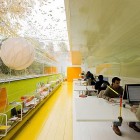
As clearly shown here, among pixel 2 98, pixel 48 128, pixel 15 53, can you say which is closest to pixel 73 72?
pixel 48 128

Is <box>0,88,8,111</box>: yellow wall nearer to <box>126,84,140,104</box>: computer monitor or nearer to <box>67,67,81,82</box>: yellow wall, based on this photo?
<box>126,84,140,104</box>: computer monitor

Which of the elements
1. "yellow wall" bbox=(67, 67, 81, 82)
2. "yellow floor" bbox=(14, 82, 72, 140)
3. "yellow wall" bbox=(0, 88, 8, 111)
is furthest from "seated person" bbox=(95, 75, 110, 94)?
"yellow wall" bbox=(67, 67, 81, 82)

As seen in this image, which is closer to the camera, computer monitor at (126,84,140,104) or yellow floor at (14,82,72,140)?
computer monitor at (126,84,140,104)

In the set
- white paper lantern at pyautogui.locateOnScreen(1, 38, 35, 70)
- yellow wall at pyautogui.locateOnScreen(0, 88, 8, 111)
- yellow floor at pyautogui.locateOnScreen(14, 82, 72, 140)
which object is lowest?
yellow floor at pyautogui.locateOnScreen(14, 82, 72, 140)

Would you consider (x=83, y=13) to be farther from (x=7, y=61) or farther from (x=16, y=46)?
(x=7, y=61)

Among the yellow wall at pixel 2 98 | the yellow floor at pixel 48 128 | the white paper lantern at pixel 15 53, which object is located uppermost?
the white paper lantern at pixel 15 53

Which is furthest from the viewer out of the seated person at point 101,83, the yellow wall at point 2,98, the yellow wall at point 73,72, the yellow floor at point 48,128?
the yellow wall at point 73,72

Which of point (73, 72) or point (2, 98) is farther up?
point (73, 72)

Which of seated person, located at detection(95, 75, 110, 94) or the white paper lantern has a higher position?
the white paper lantern

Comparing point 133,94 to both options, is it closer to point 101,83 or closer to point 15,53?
point 15,53

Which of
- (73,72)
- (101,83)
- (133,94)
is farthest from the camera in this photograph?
(73,72)

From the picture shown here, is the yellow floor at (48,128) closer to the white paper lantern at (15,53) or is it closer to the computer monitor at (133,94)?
the computer monitor at (133,94)

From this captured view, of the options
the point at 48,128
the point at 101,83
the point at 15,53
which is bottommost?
the point at 48,128

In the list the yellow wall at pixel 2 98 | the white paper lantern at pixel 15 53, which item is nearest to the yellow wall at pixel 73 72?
the yellow wall at pixel 2 98
